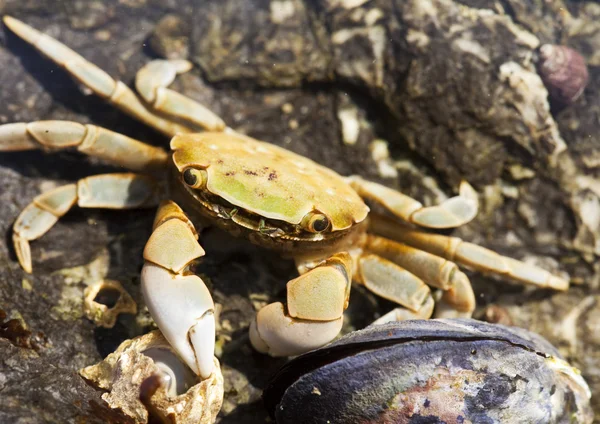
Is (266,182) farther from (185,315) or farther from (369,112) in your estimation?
(369,112)

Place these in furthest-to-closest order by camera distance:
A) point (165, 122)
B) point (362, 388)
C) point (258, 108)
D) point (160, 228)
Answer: point (258, 108) → point (165, 122) → point (160, 228) → point (362, 388)

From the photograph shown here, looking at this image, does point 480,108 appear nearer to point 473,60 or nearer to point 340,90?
point 473,60

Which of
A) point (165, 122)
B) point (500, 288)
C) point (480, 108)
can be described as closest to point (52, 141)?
point (165, 122)

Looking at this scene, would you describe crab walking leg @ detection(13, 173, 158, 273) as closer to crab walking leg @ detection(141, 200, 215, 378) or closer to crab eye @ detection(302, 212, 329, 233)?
crab walking leg @ detection(141, 200, 215, 378)

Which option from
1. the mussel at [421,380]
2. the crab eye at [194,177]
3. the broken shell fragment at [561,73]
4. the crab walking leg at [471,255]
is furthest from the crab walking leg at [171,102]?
the broken shell fragment at [561,73]

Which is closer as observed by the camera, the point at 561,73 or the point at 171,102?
the point at 171,102

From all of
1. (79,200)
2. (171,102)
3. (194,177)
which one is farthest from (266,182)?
(79,200)
